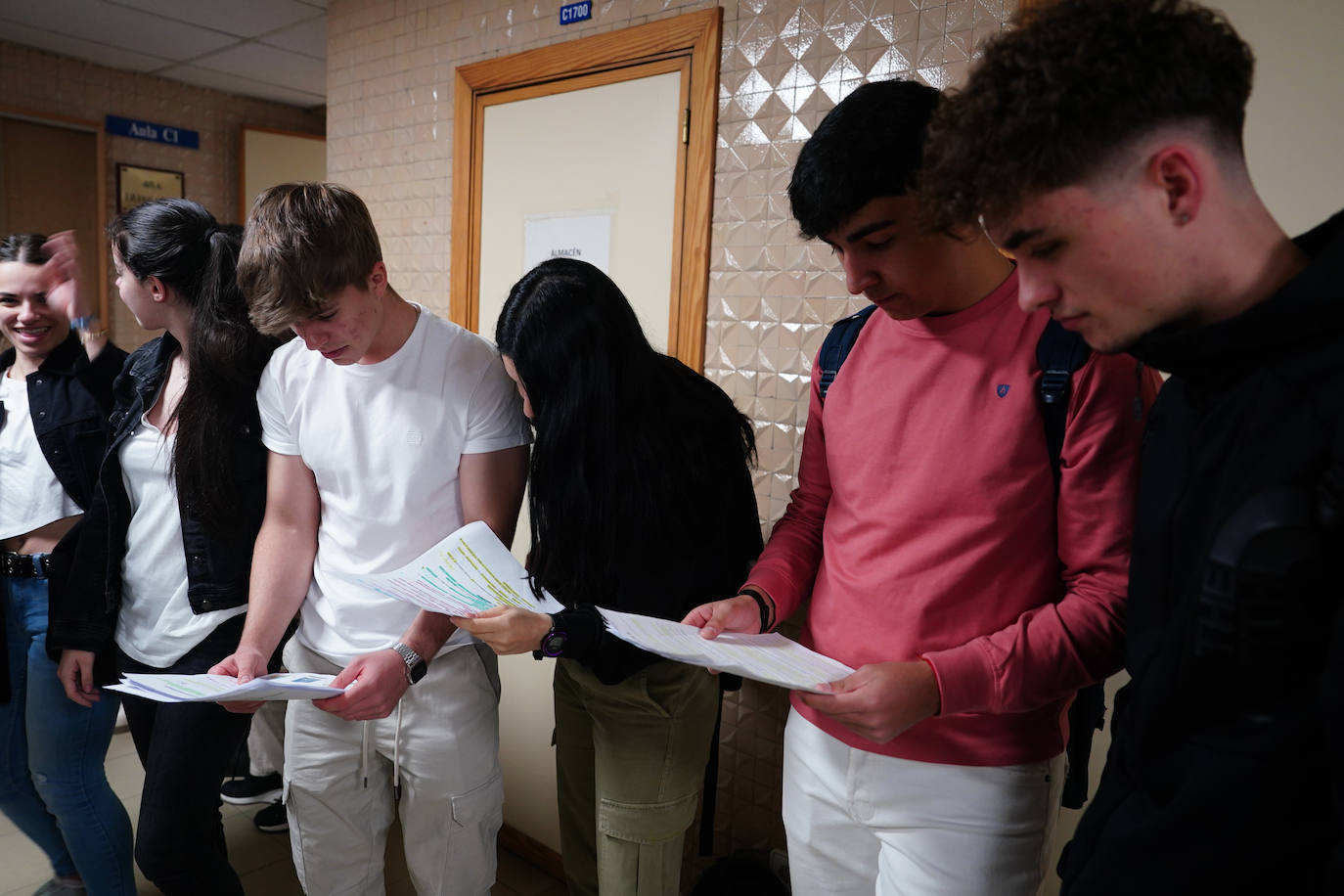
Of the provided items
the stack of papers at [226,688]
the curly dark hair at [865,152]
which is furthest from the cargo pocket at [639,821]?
the curly dark hair at [865,152]

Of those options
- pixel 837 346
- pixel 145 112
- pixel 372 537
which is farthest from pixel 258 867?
pixel 145 112

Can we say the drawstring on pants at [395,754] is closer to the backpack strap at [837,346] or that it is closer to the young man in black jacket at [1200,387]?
the backpack strap at [837,346]

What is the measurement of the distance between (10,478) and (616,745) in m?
1.57

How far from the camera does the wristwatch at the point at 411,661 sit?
1.44m

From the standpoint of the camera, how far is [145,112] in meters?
4.88

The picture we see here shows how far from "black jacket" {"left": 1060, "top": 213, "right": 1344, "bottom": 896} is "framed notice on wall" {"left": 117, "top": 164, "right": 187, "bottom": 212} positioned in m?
5.58

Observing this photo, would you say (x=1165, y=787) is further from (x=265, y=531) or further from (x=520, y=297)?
(x=265, y=531)

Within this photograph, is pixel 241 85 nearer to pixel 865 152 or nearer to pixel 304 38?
pixel 304 38

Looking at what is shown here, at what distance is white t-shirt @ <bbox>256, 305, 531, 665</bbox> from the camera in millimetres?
1479

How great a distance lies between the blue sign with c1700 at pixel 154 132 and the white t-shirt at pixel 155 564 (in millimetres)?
4120

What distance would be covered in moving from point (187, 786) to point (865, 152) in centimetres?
164

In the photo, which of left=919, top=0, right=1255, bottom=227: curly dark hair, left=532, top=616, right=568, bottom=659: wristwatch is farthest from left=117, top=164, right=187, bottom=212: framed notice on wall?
left=919, top=0, right=1255, bottom=227: curly dark hair

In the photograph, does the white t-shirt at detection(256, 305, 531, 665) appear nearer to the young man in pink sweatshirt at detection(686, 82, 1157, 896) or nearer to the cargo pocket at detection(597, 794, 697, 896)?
the cargo pocket at detection(597, 794, 697, 896)

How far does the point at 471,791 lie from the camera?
5.04 ft
